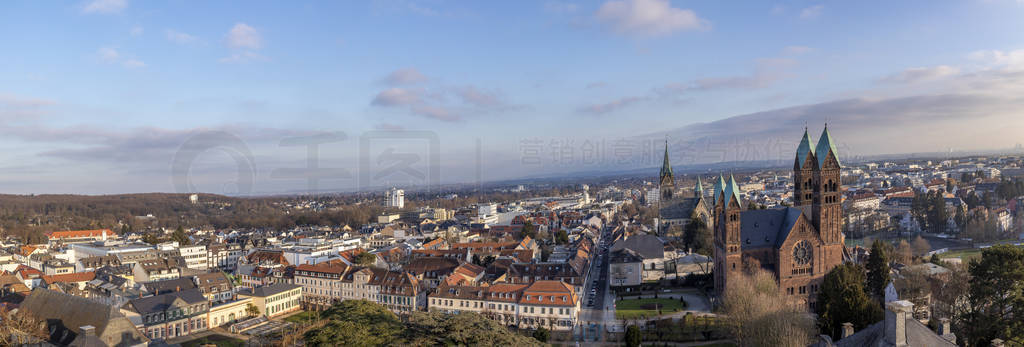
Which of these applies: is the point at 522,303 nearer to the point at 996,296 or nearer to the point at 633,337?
the point at 633,337

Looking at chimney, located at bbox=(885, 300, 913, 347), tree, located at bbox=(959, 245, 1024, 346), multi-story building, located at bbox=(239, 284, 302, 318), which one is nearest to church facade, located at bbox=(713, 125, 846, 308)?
tree, located at bbox=(959, 245, 1024, 346)

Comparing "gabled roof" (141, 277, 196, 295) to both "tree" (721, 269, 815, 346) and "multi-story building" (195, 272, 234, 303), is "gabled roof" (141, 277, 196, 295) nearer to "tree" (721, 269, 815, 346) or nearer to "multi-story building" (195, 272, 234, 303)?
"multi-story building" (195, 272, 234, 303)

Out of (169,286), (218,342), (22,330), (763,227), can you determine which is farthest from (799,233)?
(169,286)

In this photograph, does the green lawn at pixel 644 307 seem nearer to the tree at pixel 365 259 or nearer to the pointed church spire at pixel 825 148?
the pointed church spire at pixel 825 148

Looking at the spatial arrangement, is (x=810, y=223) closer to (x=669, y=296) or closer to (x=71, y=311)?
(x=669, y=296)

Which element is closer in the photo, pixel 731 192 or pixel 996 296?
pixel 996 296

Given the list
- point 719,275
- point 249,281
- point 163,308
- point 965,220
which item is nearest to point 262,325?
point 163,308
